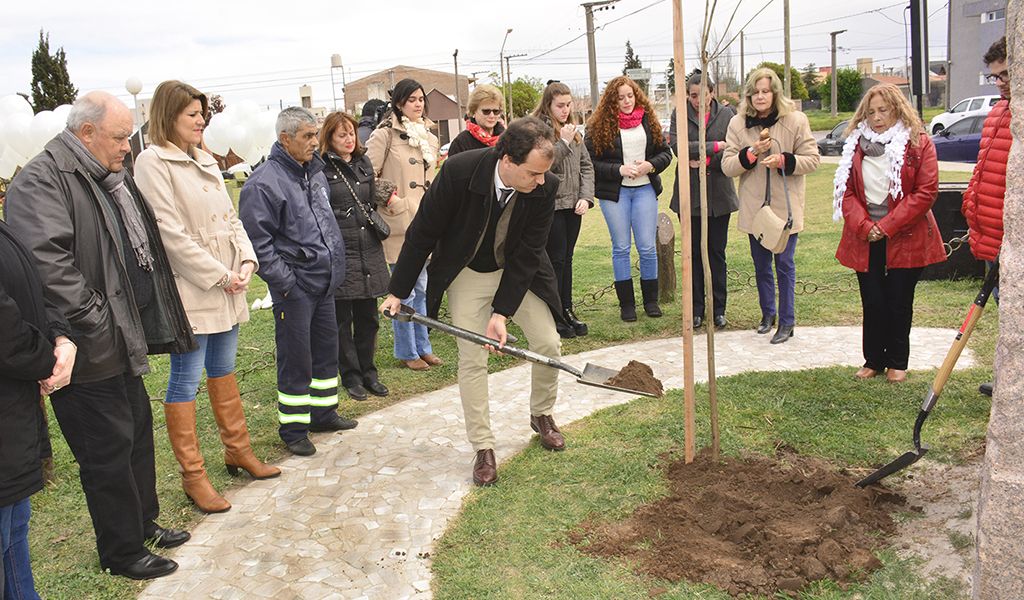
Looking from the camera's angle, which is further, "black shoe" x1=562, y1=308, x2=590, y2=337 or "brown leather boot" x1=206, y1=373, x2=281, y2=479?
"black shoe" x1=562, y1=308, x2=590, y2=337

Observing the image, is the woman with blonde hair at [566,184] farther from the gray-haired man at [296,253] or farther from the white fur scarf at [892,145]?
the gray-haired man at [296,253]

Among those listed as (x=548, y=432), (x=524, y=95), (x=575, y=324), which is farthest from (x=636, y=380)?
(x=524, y=95)

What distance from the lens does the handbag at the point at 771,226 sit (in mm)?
6762

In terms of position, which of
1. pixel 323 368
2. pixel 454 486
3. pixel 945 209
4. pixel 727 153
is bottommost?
pixel 454 486

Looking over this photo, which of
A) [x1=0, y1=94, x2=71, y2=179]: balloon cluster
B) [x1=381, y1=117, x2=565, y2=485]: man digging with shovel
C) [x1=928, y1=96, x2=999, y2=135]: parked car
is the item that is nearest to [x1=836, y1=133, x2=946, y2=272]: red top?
[x1=381, y1=117, x2=565, y2=485]: man digging with shovel

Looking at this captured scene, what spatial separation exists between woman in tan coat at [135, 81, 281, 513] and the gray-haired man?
13.1 inches

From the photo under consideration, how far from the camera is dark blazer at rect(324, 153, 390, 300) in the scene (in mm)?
6148

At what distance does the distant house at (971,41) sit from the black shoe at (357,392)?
149ft

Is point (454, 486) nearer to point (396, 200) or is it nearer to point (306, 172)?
point (306, 172)

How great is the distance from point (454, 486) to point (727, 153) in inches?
156

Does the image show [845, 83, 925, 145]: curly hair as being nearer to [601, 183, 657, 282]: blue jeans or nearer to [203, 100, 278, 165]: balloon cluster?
[601, 183, 657, 282]: blue jeans

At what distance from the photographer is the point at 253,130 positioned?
20188 mm

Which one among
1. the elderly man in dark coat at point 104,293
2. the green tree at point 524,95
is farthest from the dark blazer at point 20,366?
the green tree at point 524,95

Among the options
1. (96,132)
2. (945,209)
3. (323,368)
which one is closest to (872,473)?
(323,368)
